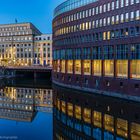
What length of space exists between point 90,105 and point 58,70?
4045cm

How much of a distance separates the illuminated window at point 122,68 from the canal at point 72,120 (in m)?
6.07

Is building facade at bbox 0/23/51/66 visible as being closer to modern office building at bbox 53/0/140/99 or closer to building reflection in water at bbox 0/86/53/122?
modern office building at bbox 53/0/140/99

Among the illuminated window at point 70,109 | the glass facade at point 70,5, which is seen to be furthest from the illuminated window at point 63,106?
the glass facade at point 70,5

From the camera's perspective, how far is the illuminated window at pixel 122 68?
56181mm

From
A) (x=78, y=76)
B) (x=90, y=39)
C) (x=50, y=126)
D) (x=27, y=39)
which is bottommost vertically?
Result: (x=50, y=126)

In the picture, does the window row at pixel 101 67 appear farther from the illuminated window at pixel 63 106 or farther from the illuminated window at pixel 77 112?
the illuminated window at pixel 63 106

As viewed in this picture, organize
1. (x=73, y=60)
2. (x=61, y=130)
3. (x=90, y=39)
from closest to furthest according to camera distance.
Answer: (x=61, y=130)
(x=90, y=39)
(x=73, y=60)

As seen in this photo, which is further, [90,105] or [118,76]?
[118,76]

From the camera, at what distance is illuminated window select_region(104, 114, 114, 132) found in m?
34.4

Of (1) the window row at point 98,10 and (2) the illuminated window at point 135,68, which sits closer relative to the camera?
(2) the illuminated window at point 135,68

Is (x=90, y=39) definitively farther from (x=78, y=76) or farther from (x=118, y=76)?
(x=118, y=76)

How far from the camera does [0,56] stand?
180 metres

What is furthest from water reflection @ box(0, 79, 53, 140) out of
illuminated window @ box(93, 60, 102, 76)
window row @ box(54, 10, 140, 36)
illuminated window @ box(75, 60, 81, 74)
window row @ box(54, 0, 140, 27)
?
window row @ box(54, 0, 140, 27)

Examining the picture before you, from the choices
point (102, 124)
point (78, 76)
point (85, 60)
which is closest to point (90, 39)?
point (85, 60)
